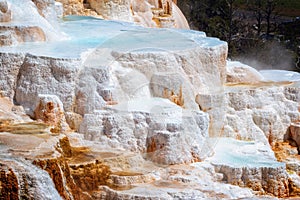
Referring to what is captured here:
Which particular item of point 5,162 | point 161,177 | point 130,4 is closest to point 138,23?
point 130,4

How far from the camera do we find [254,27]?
30.8 m

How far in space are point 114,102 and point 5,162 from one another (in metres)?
3.31

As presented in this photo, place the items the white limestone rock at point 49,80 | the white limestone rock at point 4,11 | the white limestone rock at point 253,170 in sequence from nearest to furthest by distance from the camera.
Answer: the white limestone rock at point 253,170
the white limestone rock at point 49,80
the white limestone rock at point 4,11

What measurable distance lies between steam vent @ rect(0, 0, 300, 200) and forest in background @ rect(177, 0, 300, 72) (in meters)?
10.1

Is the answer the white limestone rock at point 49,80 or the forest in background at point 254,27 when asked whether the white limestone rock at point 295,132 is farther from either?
the forest in background at point 254,27

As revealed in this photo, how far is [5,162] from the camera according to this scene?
Result: 10227 millimetres

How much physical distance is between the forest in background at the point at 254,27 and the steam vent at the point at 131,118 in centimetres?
1010

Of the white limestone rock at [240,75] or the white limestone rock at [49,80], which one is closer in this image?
the white limestone rock at [49,80]

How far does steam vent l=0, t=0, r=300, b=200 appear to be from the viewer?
1152cm

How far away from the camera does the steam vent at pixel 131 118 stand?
11.5 m

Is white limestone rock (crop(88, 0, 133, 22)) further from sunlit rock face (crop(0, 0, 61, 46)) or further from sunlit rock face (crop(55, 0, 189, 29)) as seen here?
sunlit rock face (crop(0, 0, 61, 46))

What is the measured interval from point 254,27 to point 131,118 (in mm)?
18805

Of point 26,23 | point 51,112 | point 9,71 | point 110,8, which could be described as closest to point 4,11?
point 26,23

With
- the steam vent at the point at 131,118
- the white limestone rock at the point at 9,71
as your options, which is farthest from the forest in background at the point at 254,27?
the white limestone rock at the point at 9,71
